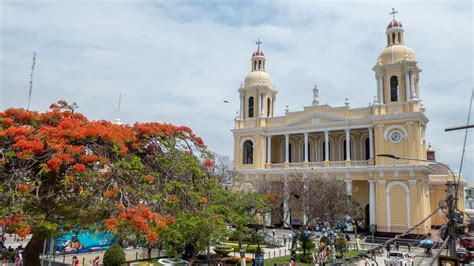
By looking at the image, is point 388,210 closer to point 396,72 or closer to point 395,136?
point 395,136

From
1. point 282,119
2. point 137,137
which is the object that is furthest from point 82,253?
point 282,119

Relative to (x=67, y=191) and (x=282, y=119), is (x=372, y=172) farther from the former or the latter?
(x=67, y=191)

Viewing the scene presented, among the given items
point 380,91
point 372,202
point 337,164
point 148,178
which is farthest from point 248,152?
point 148,178

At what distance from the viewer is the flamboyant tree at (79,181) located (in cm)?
830

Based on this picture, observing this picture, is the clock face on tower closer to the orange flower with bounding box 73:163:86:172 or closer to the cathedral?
the cathedral

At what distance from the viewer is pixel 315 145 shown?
40750 millimetres

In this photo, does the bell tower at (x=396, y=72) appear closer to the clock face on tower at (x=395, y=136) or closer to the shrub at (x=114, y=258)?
the clock face on tower at (x=395, y=136)

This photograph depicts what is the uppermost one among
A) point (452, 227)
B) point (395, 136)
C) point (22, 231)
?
point (395, 136)

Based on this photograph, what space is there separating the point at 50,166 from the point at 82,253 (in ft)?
57.1

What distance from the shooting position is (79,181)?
29.0 feet

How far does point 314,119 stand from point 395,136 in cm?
790

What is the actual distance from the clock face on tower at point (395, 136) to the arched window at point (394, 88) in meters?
3.22

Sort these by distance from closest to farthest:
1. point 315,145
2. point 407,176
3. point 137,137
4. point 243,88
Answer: point 137,137 → point 407,176 → point 315,145 → point 243,88

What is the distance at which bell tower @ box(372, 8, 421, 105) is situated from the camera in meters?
34.2
